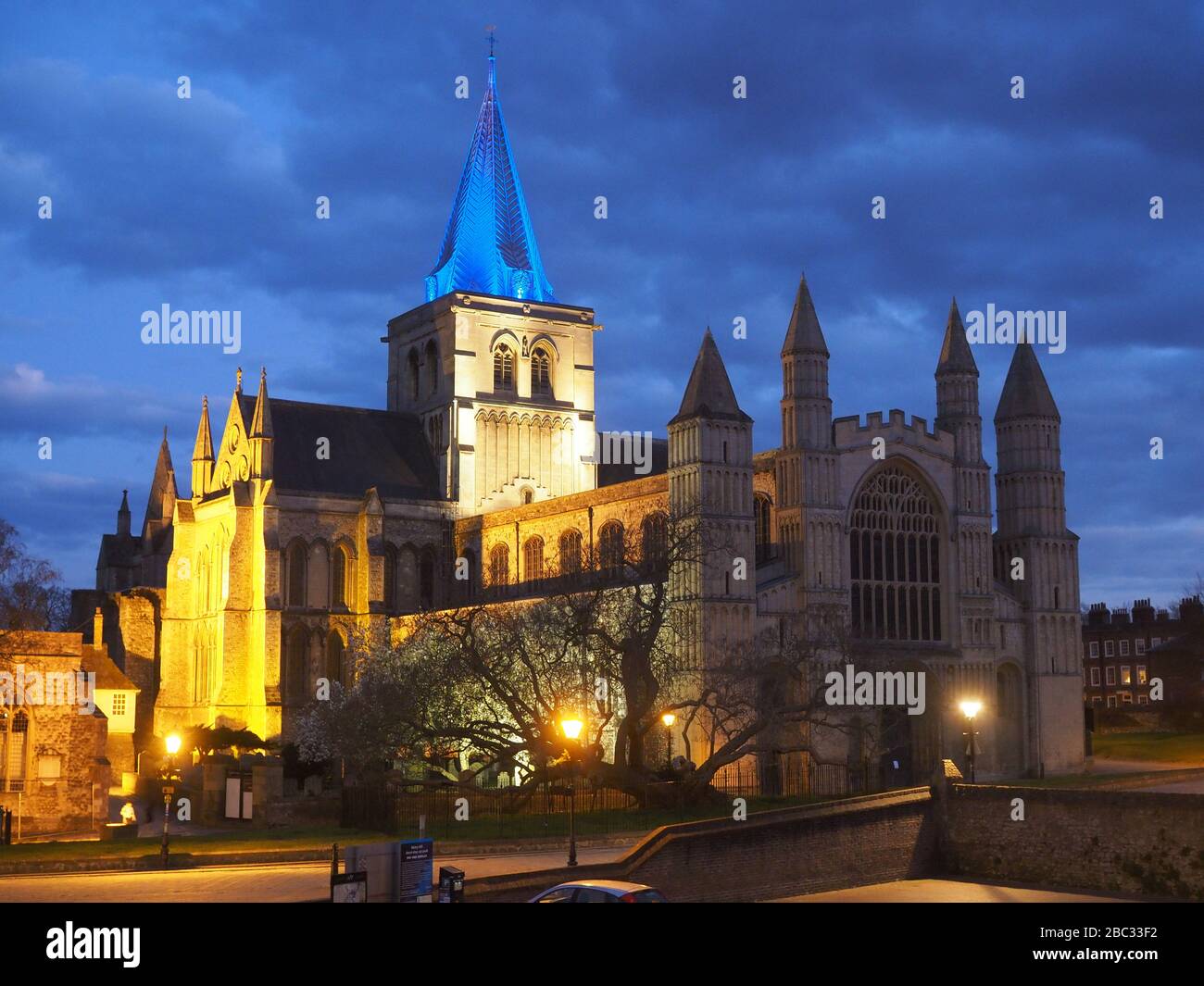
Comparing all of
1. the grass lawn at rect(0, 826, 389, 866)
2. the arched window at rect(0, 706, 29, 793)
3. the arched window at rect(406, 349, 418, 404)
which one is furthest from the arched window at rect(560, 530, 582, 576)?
the grass lawn at rect(0, 826, 389, 866)

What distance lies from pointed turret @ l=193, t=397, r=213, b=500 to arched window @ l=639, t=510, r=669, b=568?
83.5 feet

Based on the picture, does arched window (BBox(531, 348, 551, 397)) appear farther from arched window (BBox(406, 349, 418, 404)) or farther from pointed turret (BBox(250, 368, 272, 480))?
pointed turret (BBox(250, 368, 272, 480))

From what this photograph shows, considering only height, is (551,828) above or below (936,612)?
below

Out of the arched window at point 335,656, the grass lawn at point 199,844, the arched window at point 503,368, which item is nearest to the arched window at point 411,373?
the arched window at point 503,368

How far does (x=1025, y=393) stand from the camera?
68.3m

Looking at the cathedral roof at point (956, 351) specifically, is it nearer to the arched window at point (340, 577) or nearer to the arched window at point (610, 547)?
the arched window at point (610, 547)

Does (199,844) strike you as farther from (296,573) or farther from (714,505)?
(296,573)

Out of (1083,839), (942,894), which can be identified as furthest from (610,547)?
(1083,839)

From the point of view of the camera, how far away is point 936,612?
208ft

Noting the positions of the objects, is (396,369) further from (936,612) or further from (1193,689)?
(1193,689)

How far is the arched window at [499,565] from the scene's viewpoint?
244 ft
